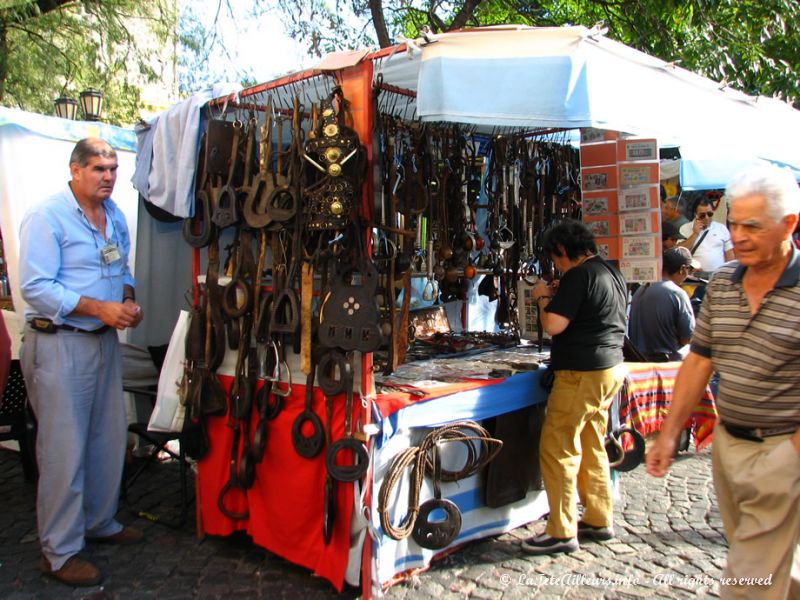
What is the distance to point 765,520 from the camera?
216 cm

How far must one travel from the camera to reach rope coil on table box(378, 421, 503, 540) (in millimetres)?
3012

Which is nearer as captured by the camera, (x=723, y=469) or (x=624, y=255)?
(x=723, y=469)

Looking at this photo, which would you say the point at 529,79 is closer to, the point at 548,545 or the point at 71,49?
the point at 548,545

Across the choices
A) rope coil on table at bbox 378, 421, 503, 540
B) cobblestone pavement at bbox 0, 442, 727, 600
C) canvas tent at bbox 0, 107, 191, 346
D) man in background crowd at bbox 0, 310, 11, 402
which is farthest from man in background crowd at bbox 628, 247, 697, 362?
man in background crowd at bbox 0, 310, 11, 402

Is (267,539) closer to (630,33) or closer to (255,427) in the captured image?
(255,427)

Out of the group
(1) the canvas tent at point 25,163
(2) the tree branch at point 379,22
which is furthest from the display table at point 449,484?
(2) the tree branch at point 379,22

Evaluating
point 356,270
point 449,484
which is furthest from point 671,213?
point 356,270

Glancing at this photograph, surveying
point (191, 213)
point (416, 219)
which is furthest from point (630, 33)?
point (191, 213)

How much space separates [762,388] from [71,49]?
431 inches

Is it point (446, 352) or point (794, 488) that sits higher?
point (446, 352)

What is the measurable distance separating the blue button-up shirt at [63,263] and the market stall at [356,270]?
16.8 inches

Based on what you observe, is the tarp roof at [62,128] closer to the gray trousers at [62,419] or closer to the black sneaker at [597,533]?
the gray trousers at [62,419]

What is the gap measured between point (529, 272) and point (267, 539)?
2.49m

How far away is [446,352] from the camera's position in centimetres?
433
